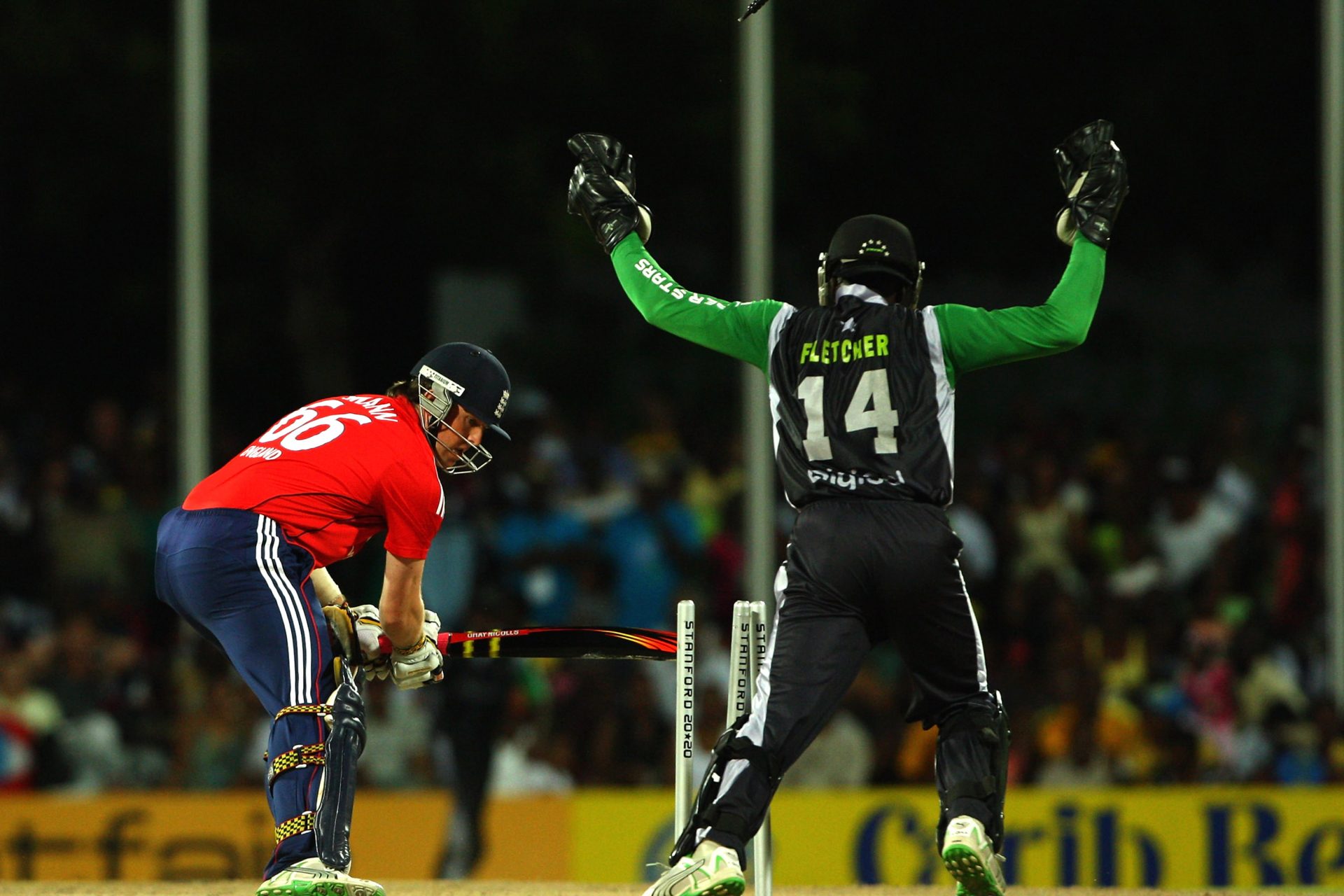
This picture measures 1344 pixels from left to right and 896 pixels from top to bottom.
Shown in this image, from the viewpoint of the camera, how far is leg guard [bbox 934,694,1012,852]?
17.0 feet

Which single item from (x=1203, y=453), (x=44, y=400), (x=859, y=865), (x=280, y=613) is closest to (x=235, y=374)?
(x=44, y=400)

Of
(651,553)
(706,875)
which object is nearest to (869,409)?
(706,875)

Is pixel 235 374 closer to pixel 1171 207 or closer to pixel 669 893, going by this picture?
pixel 1171 207

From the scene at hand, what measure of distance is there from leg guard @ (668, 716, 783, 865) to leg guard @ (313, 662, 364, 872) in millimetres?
1021

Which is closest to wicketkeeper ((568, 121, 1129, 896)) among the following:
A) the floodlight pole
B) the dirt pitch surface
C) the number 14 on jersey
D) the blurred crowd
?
the number 14 on jersey

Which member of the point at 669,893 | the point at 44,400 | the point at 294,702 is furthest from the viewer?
the point at 44,400

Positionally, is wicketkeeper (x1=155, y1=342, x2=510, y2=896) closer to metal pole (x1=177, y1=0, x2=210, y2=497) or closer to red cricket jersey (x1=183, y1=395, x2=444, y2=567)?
red cricket jersey (x1=183, y1=395, x2=444, y2=567)

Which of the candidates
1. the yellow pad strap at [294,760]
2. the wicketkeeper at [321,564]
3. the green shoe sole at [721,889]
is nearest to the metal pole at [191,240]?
the wicketkeeper at [321,564]

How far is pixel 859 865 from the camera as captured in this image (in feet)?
32.4

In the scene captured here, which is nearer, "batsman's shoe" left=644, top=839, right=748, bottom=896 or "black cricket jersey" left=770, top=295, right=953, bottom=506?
"batsman's shoe" left=644, top=839, right=748, bottom=896

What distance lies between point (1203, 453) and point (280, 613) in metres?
8.13

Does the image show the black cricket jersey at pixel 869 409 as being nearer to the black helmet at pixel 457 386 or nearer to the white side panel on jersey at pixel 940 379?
the white side panel on jersey at pixel 940 379

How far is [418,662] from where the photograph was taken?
589cm

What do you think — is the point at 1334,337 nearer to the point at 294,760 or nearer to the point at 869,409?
the point at 869,409
